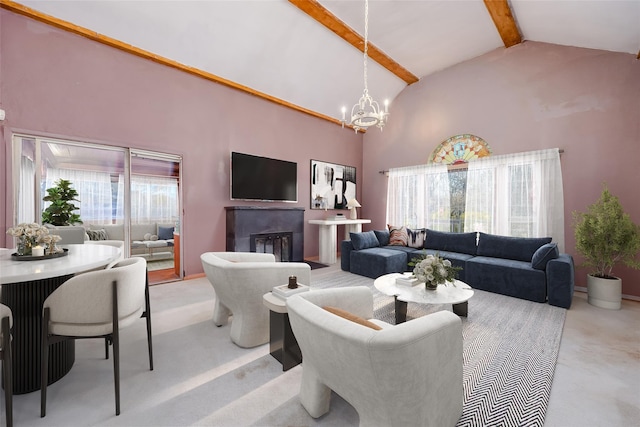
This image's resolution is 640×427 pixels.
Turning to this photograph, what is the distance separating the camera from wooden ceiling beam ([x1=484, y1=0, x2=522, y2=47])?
12.5 ft

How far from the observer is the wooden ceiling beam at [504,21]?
3816mm

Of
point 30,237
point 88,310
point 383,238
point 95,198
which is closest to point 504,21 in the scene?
point 383,238

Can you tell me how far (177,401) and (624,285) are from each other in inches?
215

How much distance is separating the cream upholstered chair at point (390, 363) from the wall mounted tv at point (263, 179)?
12.4 ft

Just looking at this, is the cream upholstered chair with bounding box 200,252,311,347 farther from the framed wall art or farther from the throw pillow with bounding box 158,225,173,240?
the throw pillow with bounding box 158,225,173,240

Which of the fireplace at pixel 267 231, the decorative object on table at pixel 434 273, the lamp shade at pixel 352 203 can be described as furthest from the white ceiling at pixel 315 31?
the decorative object on table at pixel 434 273

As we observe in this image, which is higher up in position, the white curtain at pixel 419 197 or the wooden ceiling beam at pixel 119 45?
the wooden ceiling beam at pixel 119 45

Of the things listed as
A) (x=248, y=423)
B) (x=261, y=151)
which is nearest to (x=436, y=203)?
(x=261, y=151)

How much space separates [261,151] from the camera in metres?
5.21

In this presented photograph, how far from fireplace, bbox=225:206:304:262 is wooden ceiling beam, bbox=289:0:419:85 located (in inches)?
121

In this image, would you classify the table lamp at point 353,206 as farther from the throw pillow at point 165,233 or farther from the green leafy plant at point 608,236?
the throw pillow at point 165,233

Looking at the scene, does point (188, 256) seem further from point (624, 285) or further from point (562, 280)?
point (624, 285)

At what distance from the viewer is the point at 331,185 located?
6.45m

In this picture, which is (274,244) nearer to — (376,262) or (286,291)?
(376,262)
